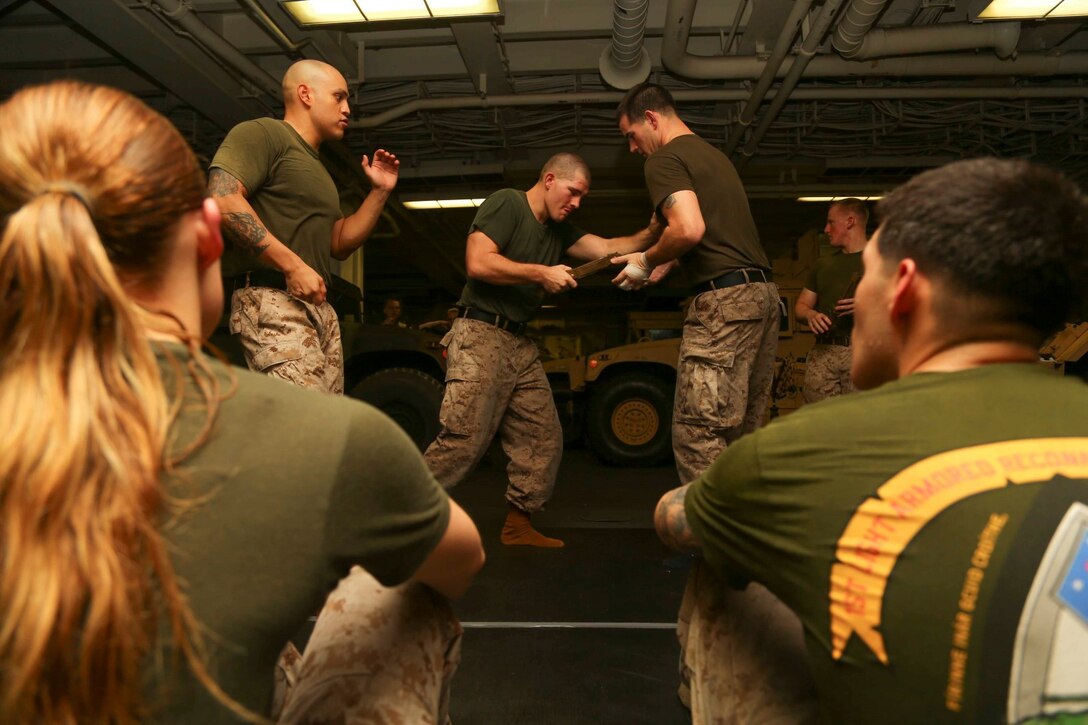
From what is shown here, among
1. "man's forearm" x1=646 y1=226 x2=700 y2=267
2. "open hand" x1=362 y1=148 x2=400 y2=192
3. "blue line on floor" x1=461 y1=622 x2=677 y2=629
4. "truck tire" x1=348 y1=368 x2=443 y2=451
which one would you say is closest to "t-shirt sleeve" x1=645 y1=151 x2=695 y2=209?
"man's forearm" x1=646 y1=226 x2=700 y2=267

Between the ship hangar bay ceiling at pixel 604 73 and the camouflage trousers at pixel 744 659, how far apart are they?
395 cm

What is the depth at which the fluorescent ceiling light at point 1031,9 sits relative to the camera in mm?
4457

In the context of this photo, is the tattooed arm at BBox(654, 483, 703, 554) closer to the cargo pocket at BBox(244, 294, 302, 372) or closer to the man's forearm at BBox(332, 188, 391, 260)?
the cargo pocket at BBox(244, 294, 302, 372)

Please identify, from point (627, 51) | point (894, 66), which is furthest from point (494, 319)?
point (894, 66)

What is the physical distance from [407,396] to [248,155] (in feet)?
13.1

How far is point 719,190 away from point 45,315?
2.66 m

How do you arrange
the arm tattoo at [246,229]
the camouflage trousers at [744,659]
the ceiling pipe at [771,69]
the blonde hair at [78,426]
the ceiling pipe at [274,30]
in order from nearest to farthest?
the blonde hair at [78,426] → the camouflage trousers at [744,659] → the arm tattoo at [246,229] → the ceiling pipe at [771,69] → the ceiling pipe at [274,30]

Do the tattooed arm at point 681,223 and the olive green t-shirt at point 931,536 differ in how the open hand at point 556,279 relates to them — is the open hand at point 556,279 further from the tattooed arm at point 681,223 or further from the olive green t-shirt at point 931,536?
the olive green t-shirt at point 931,536

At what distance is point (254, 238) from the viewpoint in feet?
7.46

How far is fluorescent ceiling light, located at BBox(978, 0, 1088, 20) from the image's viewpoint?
4457mm

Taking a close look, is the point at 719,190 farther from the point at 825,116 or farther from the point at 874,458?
the point at 825,116

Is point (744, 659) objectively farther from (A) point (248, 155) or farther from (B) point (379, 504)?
(A) point (248, 155)

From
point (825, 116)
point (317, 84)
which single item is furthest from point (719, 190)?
point (825, 116)

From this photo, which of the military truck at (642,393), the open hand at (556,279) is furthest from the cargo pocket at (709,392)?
the military truck at (642,393)
